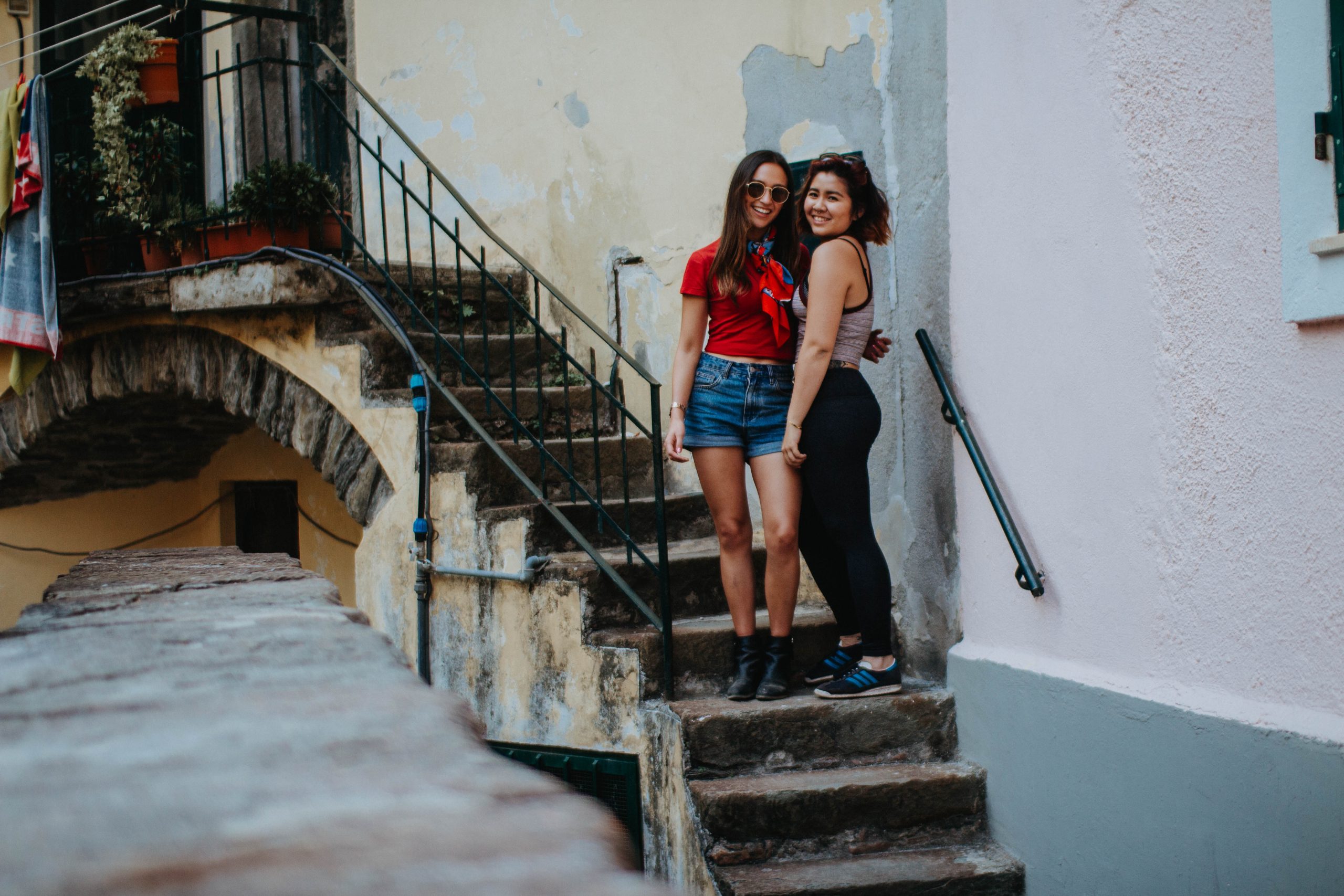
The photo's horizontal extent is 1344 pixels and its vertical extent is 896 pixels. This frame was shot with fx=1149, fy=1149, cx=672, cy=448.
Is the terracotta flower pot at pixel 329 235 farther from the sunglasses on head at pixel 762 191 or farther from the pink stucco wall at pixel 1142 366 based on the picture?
the pink stucco wall at pixel 1142 366

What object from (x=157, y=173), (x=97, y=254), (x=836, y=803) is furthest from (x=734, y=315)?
(x=97, y=254)


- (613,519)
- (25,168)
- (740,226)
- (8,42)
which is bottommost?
(613,519)

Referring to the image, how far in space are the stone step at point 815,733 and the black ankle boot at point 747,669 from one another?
0.15 feet

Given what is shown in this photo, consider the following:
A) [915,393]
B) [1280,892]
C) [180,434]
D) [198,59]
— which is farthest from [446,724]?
[180,434]

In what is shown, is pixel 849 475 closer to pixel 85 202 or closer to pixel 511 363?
pixel 511 363

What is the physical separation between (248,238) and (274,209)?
19cm

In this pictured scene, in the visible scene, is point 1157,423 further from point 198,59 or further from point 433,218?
point 198,59

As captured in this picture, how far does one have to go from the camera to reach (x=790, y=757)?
139 inches

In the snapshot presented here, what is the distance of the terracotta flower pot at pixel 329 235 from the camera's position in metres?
5.45

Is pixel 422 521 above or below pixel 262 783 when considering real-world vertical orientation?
below

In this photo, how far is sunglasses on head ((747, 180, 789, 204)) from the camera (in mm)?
3445

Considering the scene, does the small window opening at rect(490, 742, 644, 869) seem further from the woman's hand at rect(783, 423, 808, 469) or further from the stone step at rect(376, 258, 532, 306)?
the stone step at rect(376, 258, 532, 306)

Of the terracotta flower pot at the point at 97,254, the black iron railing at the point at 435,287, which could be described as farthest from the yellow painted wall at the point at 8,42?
the terracotta flower pot at the point at 97,254

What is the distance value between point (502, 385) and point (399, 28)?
2.22m
